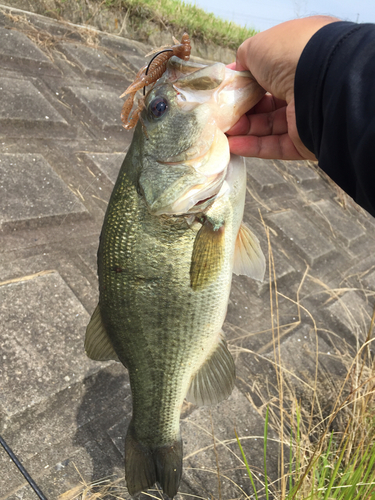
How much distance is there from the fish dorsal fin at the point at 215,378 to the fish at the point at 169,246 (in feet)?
0.20

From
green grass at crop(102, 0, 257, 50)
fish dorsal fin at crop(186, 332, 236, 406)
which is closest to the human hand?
fish dorsal fin at crop(186, 332, 236, 406)

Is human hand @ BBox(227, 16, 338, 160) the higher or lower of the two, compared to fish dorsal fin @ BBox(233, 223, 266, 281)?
higher

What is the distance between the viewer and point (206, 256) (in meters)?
1.41

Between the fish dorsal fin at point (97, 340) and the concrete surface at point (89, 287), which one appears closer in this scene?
the fish dorsal fin at point (97, 340)

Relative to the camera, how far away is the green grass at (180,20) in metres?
5.94

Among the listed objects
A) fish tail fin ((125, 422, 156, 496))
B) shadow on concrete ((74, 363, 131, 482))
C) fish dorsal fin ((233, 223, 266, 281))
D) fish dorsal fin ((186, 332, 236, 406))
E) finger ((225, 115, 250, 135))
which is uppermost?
finger ((225, 115, 250, 135))

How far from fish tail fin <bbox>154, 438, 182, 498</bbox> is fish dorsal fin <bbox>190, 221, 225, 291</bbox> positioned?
2.04 ft

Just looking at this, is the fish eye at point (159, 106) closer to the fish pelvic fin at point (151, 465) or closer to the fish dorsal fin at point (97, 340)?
the fish dorsal fin at point (97, 340)

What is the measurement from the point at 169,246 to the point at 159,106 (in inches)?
18.9

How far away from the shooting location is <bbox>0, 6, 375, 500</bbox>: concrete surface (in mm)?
1993

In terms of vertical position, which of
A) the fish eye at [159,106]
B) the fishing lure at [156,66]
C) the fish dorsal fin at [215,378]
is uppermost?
the fishing lure at [156,66]

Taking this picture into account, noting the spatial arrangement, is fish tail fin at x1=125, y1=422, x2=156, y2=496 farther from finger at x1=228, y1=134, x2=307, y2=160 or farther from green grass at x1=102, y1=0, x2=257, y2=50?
green grass at x1=102, y1=0, x2=257, y2=50

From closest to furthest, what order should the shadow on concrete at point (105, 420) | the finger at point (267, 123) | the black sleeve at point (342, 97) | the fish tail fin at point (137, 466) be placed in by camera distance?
1. the black sleeve at point (342, 97)
2. the fish tail fin at point (137, 466)
3. the finger at point (267, 123)
4. the shadow on concrete at point (105, 420)

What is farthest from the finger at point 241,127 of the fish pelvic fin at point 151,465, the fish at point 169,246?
the fish pelvic fin at point 151,465
